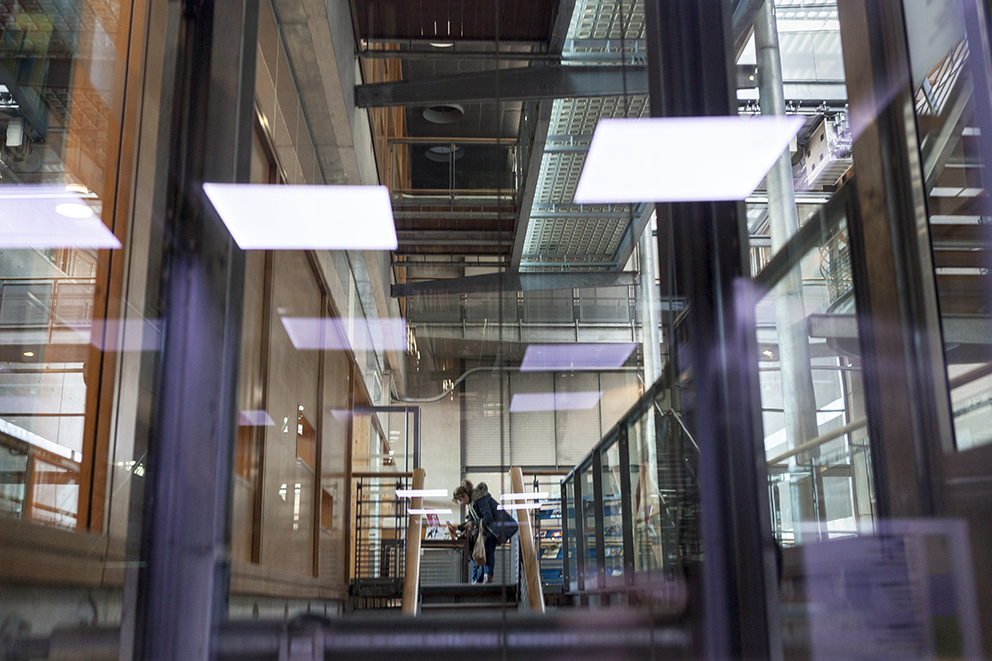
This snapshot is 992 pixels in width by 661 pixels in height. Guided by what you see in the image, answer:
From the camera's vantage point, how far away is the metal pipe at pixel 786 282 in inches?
99.3

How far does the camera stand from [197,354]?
2.50 m

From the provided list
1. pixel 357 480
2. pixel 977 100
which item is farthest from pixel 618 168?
pixel 357 480

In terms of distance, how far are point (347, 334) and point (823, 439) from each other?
5.10 feet

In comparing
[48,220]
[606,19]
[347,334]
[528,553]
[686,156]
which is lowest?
[528,553]

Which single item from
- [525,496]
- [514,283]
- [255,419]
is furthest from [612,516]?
[255,419]

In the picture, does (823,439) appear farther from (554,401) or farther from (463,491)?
(463,491)

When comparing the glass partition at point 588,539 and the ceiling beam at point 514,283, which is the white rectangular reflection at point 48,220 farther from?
the glass partition at point 588,539

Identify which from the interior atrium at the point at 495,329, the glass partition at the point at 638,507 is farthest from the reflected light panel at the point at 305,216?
the glass partition at the point at 638,507

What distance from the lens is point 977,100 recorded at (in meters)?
2.30

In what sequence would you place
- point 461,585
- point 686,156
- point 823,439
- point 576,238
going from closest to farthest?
point 823,439 → point 461,585 → point 686,156 → point 576,238

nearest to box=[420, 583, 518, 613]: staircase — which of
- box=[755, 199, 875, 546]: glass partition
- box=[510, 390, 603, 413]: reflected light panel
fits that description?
box=[510, 390, 603, 413]: reflected light panel

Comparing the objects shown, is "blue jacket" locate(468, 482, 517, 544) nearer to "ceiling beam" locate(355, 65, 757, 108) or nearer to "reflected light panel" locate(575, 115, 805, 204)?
"reflected light panel" locate(575, 115, 805, 204)

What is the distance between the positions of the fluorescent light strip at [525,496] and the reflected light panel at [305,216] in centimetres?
93

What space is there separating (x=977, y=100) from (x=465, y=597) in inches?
82.1
